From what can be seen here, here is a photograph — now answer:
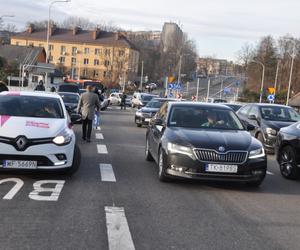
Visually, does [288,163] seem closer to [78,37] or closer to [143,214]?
[143,214]

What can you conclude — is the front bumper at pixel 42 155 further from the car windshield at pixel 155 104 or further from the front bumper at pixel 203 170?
the car windshield at pixel 155 104

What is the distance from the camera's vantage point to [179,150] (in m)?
8.72

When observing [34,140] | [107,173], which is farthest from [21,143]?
[107,173]

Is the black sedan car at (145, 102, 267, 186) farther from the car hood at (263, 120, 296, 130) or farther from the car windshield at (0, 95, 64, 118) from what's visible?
the car hood at (263, 120, 296, 130)

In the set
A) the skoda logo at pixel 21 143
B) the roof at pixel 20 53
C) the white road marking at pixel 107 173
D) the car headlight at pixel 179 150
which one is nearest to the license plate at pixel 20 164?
the skoda logo at pixel 21 143

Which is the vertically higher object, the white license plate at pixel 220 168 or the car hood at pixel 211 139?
the car hood at pixel 211 139

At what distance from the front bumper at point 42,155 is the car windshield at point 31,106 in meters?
1.27

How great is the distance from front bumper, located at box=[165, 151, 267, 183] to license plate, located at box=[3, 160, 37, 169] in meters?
2.21

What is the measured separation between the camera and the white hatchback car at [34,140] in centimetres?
824

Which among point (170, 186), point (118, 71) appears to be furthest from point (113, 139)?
point (118, 71)

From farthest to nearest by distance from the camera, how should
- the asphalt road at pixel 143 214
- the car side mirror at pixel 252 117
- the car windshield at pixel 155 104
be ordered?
the car windshield at pixel 155 104 → the car side mirror at pixel 252 117 → the asphalt road at pixel 143 214

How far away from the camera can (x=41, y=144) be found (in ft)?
27.5

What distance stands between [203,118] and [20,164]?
12.0 feet

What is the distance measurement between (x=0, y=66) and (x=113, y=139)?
182 ft
